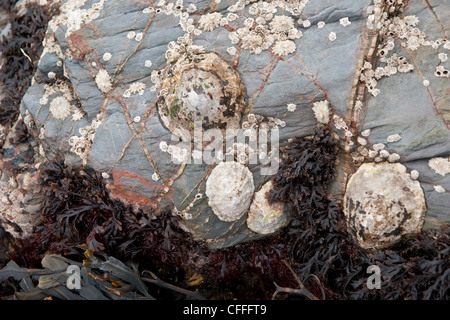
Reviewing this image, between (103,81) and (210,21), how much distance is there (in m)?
1.21

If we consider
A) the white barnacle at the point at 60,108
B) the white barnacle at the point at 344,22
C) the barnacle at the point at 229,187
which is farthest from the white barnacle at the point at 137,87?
the white barnacle at the point at 344,22

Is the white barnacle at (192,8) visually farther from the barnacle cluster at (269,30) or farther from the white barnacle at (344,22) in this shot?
the white barnacle at (344,22)

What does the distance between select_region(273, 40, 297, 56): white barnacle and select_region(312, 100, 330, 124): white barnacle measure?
1.77 feet

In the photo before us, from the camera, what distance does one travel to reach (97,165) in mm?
3535

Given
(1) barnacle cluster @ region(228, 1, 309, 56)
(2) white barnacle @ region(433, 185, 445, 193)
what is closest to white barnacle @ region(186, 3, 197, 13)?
(1) barnacle cluster @ region(228, 1, 309, 56)

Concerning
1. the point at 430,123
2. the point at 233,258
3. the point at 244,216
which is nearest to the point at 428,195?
the point at 430,123

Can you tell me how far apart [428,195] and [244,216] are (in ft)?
5.43

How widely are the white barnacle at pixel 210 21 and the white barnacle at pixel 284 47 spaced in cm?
62

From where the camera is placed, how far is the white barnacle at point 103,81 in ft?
11.6

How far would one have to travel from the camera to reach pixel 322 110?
3.27 m

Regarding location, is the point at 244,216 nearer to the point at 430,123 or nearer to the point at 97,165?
the point at 97,165

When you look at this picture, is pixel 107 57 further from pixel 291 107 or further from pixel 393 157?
pixel 393 157
